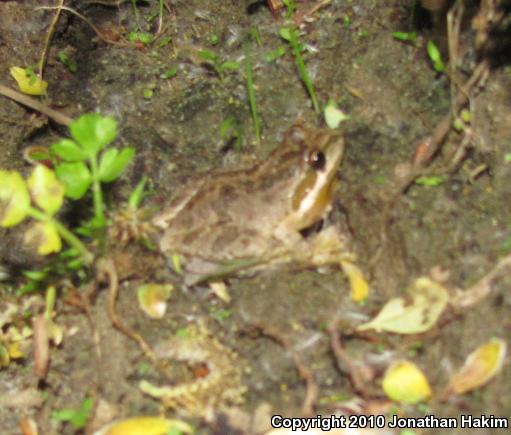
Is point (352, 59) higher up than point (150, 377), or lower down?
higher up

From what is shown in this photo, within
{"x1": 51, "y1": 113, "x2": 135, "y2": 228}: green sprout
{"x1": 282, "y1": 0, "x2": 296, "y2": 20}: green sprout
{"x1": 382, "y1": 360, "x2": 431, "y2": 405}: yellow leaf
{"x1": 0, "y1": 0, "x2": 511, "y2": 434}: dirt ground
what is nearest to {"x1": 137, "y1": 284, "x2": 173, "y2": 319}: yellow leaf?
{"x1": 0, "y1": 0, "x2": 511, "y2": 434}: dirt ground

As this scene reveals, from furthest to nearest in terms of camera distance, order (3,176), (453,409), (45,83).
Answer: (45,83) < (3,176) < (453,409)

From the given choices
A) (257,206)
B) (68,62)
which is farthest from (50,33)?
(257,206)

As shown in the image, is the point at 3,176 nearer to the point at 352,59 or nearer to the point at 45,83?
the point at 45,83

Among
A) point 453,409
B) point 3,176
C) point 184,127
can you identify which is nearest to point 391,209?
point 453,409

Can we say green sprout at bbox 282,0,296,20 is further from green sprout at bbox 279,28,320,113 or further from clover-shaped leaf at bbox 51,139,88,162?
clover-shaped leaf at bbox 51,139,88,162
